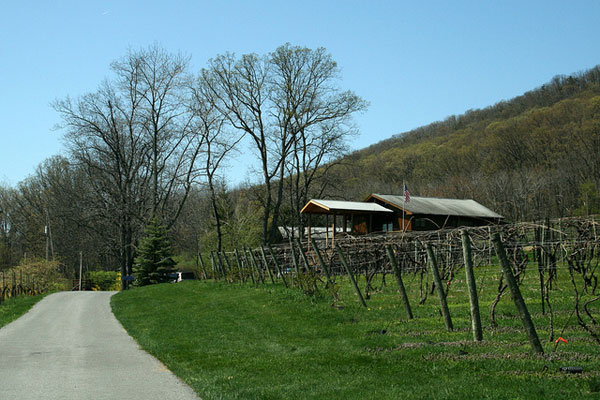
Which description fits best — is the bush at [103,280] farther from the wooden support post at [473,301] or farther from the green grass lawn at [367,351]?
the wooden support post at [473,301]

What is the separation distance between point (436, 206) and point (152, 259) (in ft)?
67.9

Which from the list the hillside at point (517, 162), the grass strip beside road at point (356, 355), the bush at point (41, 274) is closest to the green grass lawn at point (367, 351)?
the grass strip beside road at point (356, 355)

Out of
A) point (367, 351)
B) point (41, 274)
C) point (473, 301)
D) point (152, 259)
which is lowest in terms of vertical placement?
point (367, 351)

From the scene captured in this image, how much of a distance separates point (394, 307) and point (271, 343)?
398 cm

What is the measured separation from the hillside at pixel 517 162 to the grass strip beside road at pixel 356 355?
34.0 m

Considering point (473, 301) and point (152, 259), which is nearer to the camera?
point (473, 301)

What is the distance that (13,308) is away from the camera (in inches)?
921

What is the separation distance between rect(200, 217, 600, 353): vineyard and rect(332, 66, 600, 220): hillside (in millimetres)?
26879

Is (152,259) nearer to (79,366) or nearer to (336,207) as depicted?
(336,207)

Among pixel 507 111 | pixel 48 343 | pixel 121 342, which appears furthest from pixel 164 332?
pixel 507 111

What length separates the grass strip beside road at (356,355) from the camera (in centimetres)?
626

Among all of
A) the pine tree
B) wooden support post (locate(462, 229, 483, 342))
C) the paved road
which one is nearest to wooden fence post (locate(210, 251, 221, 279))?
the pine tree

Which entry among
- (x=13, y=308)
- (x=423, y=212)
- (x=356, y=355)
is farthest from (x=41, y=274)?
(x=356, y=355)

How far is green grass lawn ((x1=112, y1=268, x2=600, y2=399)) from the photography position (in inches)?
248
